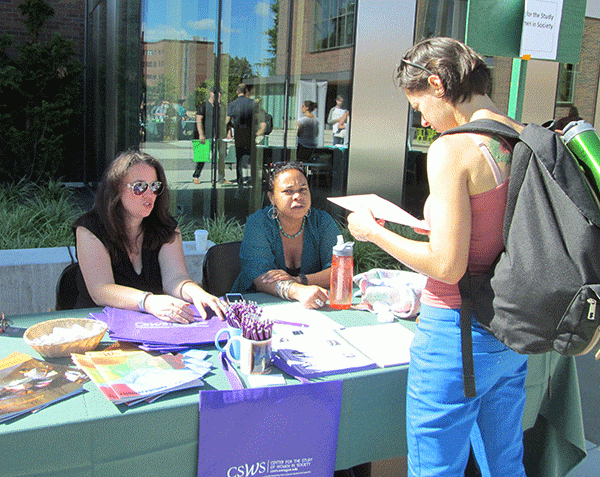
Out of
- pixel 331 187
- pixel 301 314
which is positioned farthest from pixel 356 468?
pixel 331 187

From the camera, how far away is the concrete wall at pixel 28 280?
4.08 meters

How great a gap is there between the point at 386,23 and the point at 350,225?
617 cm

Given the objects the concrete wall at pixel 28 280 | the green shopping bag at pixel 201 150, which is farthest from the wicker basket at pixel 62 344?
the green shopping bag at pixel 201 150

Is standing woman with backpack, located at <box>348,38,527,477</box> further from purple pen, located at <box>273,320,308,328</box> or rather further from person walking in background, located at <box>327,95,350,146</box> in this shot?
person walking in background, located at <box>327,95,350,146</box>

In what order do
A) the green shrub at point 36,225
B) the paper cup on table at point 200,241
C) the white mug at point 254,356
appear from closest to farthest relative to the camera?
the white mug at point 254,356 → the paper cup on table at point 200,241 → the green shrub at point 36,225

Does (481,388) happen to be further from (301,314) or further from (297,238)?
(297,238)

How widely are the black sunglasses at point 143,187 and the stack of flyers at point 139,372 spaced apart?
0.88 meters

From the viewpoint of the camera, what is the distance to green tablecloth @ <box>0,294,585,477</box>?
136 cm

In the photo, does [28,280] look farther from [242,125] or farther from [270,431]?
[242,125]

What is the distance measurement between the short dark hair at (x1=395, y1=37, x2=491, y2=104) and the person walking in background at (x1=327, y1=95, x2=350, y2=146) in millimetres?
6000

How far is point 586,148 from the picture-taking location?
1.41 meters

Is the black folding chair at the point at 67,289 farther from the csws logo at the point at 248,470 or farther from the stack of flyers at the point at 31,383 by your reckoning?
the csws logo at the point at 248,470

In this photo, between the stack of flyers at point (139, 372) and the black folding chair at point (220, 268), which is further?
the black folding chair at point (220, 268)

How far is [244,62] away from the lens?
7215mm
